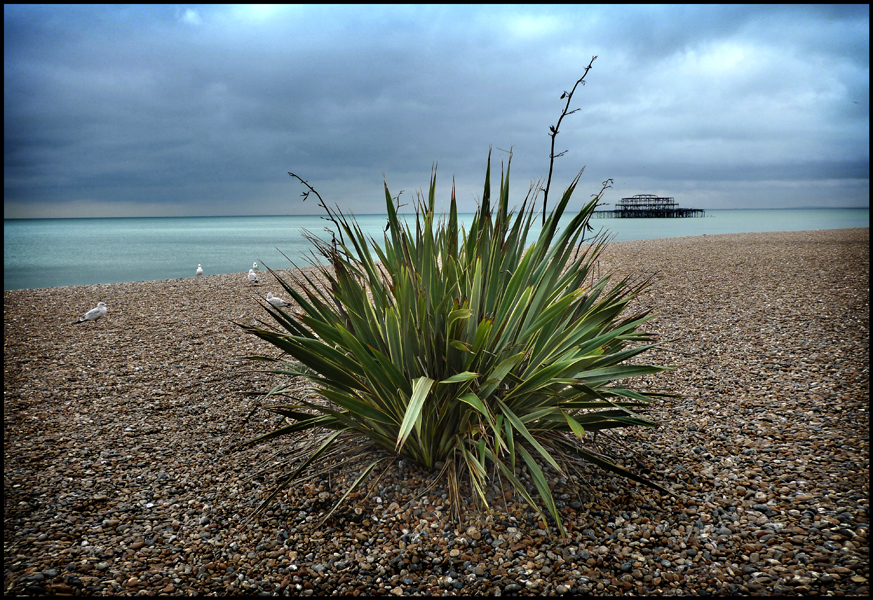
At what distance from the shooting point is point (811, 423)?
4109 mm

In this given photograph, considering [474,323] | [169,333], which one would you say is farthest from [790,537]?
[169,333]

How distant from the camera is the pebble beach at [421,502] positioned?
2539mm

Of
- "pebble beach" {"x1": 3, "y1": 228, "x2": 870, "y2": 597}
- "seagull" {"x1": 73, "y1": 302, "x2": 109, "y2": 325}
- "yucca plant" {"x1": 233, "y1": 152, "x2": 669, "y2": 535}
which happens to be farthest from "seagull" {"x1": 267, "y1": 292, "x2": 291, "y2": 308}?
"yucca plant" {"x1": 233, "y1": 152, "x2": 669, "y2": 535}

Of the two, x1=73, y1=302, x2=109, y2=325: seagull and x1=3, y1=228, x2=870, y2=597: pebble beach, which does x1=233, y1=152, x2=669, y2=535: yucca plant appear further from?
x1=73, y1=302, x2=109, y2=325: seagull

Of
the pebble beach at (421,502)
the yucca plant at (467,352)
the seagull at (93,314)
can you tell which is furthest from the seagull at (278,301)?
the yucca plant at (467,352)

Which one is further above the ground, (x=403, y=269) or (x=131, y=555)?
(x=403, y=269)

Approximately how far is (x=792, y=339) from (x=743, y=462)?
378 centimetres

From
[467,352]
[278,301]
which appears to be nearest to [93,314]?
[278,301]

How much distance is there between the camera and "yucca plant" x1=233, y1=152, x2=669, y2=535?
2.86 meters

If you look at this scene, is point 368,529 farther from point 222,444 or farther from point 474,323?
point 222,444

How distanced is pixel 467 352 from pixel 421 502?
993 millimetres

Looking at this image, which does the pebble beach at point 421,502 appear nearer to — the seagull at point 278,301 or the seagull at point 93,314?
the seagull at point 93,314

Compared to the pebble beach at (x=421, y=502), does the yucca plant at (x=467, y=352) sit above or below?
above

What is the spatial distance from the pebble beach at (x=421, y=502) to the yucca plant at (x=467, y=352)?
248mm
